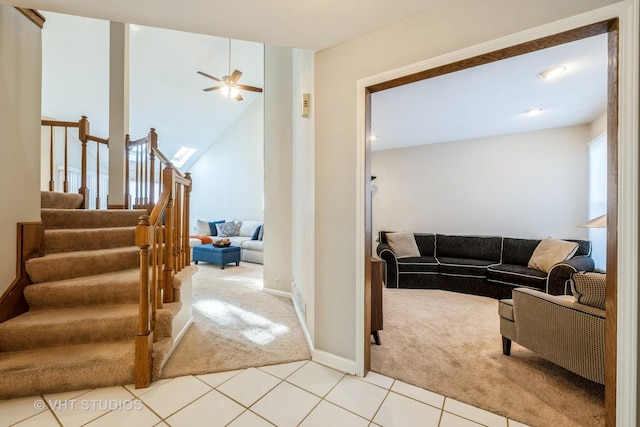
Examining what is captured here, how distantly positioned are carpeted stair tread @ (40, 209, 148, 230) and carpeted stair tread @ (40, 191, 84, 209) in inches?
12.2

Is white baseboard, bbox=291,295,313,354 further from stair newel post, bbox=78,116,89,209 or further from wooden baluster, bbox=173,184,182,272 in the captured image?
stair newel post, bbox=78,116,89,209

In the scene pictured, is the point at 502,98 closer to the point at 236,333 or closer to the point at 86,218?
the point at 236,333

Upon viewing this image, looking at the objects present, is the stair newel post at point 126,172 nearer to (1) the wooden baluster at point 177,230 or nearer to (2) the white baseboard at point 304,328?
(1) the wooden baluster at point 177,230

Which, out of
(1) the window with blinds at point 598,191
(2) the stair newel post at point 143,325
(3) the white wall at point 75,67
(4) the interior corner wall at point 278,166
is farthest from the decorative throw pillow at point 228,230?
(1) the window with blinds at point 598,191

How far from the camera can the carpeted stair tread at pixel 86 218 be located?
8.21ft

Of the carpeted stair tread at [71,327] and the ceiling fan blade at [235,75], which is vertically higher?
the ceiling fan blade at [235,75]

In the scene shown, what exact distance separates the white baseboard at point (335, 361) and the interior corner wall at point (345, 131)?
1.2 inches

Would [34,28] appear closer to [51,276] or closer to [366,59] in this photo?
[51,276]

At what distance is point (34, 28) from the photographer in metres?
2.03

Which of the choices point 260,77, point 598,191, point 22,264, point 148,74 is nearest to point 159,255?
point 22,264

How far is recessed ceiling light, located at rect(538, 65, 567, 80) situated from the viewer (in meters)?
2.37

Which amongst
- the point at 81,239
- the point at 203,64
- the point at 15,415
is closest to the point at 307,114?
the point at 81,239

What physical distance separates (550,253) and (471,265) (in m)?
0.93

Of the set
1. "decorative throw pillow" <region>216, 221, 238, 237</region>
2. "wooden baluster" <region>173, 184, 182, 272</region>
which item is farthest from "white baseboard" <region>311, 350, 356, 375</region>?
"decorative throw pillow" <region>216, 221, 238, 237</region>
